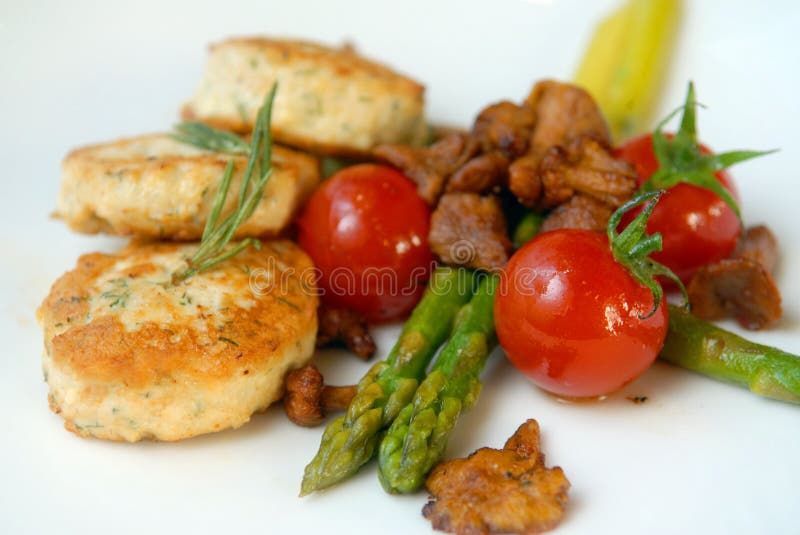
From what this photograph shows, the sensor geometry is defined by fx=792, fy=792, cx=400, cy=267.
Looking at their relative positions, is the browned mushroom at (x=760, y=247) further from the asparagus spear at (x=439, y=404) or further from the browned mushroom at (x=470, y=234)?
the asparagus spear at (x=439, y=404)

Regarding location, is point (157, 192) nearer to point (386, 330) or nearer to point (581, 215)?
point (386, 330)

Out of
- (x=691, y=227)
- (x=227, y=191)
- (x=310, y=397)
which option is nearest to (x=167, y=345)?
(x=310, y=397)

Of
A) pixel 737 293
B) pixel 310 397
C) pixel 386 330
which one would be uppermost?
pixel 737 293

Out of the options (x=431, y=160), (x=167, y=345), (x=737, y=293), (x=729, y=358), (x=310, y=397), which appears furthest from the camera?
(x=431, y=160)

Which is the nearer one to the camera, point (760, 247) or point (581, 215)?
point (581, 215)

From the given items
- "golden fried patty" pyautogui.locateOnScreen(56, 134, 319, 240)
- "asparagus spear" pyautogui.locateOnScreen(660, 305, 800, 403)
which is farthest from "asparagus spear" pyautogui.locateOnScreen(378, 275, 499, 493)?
"golden fried patty" pyautogui.locateOnScreen(56, 134, 319, 240)

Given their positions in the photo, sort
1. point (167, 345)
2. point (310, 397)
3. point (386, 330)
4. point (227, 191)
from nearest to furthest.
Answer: point (167, 345) → point (310, 397) → point (227, 191) → point (386, 330)

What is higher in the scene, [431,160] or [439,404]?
[431,160]

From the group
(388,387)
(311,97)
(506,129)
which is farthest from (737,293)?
(311,97)
